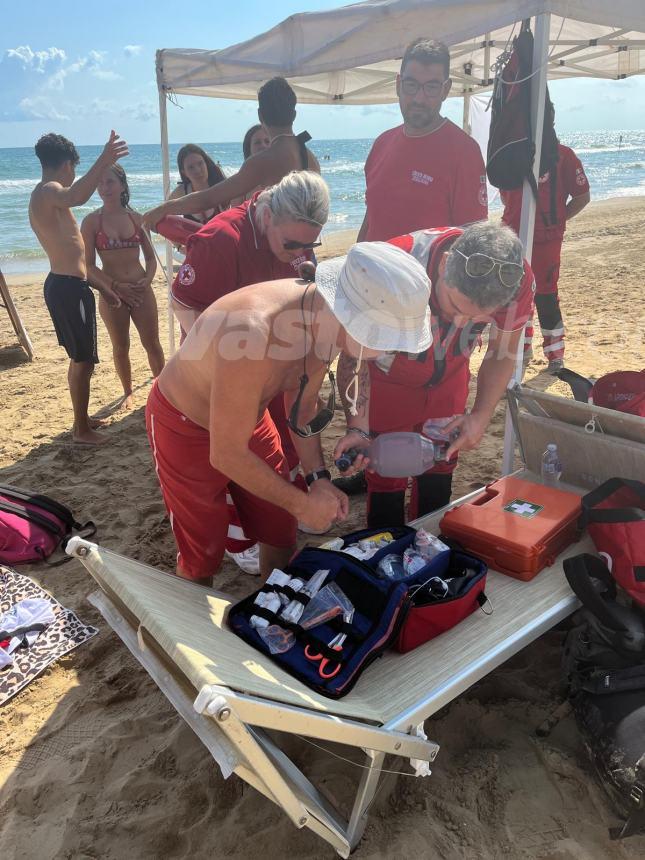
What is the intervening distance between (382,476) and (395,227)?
146 centimetres

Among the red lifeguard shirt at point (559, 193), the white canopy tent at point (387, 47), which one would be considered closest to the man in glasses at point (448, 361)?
the white canopy tent at point (387, 47)

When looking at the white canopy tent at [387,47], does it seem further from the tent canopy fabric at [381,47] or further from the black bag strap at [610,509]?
the black bag strap at [610,509]

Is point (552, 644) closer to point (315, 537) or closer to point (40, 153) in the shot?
point (315, 537)

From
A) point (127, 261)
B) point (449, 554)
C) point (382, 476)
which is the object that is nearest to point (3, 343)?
point (127, 261)

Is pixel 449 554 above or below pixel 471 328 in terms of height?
below

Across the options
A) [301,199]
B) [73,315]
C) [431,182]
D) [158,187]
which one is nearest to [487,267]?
[301,199]

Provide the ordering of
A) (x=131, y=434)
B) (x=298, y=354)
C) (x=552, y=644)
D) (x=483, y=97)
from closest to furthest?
(x=298, y=354) < (x=552, y=644) < (x=131, y=434) < (x=483, y=97)

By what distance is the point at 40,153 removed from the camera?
4215 millimetres

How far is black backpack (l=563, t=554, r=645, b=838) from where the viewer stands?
5.46 feet

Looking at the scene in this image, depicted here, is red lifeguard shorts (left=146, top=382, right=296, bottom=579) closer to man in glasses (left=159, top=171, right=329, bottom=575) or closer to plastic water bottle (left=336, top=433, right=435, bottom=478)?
man in glasses (left=159, top=171, right=329, bottom=575)

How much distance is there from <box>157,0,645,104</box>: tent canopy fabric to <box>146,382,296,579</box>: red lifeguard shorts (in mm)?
2346

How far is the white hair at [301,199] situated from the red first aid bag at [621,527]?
1474 millimetres

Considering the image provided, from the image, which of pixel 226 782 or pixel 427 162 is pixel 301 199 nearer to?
pixel 427 162

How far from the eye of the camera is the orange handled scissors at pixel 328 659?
5.58ft
